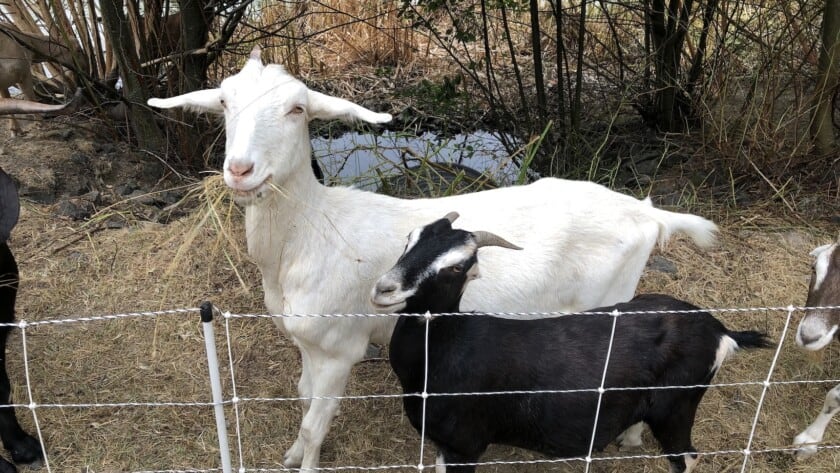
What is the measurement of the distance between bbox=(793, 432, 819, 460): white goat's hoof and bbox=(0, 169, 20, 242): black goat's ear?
3.61m

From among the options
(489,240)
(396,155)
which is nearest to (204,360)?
(489,240)

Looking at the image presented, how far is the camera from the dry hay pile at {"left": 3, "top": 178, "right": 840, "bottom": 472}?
3242 mm

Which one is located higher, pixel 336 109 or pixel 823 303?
pixel 336 109

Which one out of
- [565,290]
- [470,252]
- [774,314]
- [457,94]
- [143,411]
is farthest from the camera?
[457,94]

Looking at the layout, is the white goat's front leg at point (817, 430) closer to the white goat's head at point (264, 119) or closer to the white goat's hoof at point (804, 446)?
the white goat's hoof at point (804, 446)

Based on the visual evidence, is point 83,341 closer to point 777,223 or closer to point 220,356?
point 220,356

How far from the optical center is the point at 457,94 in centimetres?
584

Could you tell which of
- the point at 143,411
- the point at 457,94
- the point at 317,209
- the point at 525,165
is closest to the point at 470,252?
the point at 317,209

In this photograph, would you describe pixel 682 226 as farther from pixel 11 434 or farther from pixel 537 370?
pixel 11 434

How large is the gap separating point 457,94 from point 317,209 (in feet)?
10.6

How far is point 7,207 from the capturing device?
2943mm

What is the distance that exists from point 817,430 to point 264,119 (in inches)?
113

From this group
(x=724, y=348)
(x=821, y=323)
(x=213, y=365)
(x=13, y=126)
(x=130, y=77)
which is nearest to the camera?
(x=213, y=365)

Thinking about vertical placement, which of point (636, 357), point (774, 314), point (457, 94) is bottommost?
point (774, 314)
